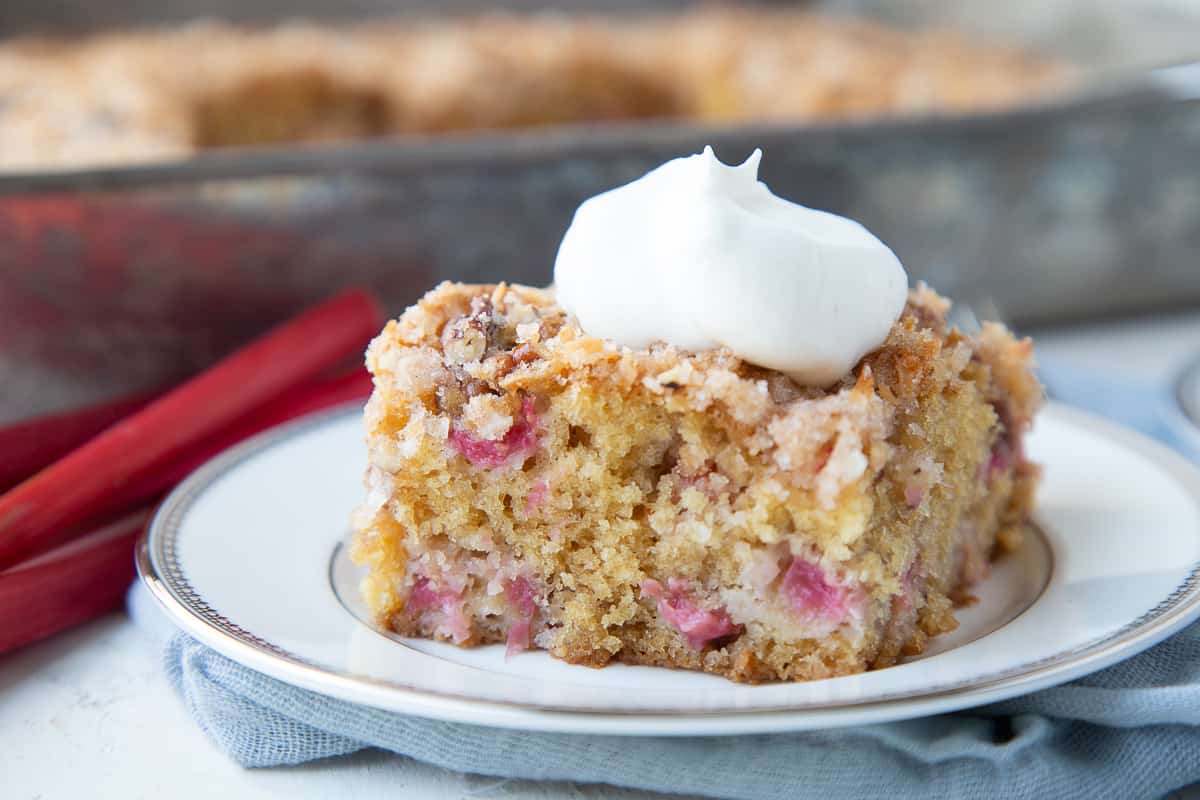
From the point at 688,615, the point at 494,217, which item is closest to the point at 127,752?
the point at 688,615

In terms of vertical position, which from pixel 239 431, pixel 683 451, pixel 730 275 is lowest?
pixel 239 431

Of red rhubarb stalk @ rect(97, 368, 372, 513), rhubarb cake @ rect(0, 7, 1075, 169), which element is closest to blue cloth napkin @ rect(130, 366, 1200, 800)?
red rhubarb stalk @ rect(97, 368, 372, 513)

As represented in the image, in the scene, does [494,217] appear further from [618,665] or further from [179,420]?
[618,665]

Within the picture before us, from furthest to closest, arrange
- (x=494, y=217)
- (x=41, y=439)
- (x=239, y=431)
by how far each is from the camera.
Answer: (x=494, y=217) → (x=239, y=431) → (x=41, y=439)

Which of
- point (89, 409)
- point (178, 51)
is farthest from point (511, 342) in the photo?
point (178, 51)

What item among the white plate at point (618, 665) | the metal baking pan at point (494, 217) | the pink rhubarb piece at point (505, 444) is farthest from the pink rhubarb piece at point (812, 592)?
the metal baking pan at point (494, 217)

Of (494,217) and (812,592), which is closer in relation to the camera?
(812,592)

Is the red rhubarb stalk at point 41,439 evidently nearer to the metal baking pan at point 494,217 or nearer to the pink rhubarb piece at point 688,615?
the metal baking pan at point 494,217
